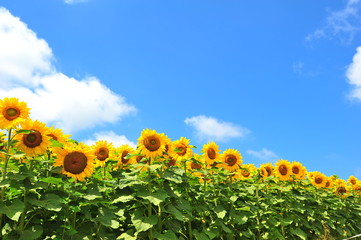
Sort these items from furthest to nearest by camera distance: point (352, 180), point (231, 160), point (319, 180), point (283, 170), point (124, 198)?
1. point (352, 180)
2. point (319, 180)
3. point (283, 170)
4. point (231, 160)
5. point (124, 198)

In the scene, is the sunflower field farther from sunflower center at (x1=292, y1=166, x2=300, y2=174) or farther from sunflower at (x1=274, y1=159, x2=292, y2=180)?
sunflower center at (x1=292, y1=166, x2=300, y2=174)

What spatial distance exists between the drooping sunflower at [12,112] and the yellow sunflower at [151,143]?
213 centimetres

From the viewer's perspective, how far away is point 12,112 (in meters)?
5.88

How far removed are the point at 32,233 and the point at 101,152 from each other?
2.56m

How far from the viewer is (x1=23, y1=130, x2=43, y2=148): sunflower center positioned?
593cm

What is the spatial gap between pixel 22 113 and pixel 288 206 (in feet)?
25.2

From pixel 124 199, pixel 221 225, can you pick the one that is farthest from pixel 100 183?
pixel 221 225

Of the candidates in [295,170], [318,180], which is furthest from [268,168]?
[318,180]

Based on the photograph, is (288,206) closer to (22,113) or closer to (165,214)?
(165,214)

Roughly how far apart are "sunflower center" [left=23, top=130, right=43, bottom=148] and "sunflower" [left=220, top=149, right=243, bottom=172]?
473 cm

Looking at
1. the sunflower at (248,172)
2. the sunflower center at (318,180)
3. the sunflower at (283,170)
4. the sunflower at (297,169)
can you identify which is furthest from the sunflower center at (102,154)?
the sunflower center at (318,180)

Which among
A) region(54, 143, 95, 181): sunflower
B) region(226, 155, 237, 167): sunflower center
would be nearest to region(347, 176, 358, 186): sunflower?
region(226, 155, 237, 167): sunflower center

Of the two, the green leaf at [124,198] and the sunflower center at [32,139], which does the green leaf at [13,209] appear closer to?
the sunflower center at [32,139]

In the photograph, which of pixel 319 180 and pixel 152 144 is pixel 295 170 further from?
pixel 152 144
